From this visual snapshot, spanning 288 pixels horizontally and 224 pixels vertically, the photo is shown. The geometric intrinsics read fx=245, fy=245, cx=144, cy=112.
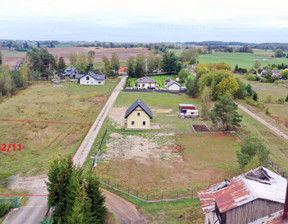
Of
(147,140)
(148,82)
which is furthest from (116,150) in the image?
(148,82)

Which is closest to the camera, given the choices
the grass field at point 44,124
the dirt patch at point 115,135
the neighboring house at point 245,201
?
the neighboring house at point 245,201

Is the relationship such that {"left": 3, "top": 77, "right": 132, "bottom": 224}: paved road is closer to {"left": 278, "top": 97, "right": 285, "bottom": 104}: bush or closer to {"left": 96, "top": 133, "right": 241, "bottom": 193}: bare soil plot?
{"left": 96, "top": 133, "right": 241, "bottom": 193}: bare soil plot

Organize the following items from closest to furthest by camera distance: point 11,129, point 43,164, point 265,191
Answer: point 265,191
point 43,164
point 11,129

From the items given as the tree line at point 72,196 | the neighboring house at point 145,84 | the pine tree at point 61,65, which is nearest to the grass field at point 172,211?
the tree line at point 72,196

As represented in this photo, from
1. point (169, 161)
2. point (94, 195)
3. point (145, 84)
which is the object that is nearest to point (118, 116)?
point (169, 161)

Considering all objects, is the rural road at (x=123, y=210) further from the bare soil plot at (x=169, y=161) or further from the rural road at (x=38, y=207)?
the bare soil plot at (x=169, y=161)

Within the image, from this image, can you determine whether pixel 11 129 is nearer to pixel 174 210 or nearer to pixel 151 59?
pixel 174 210

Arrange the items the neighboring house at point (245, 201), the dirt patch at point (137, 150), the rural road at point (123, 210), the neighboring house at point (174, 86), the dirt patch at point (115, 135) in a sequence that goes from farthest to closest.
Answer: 1. the neighboring house at point (174, 86)
2. the dirt patch at point (115, 135)
3. the dirt patch at point (137, 150)
4. the rural road at point (123, 210)
5. the neighboring house at point (245, 201)
